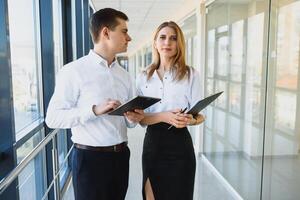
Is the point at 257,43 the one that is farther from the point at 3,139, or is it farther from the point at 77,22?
the point at 77,22

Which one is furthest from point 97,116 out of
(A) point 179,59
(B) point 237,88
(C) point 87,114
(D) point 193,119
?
(B) point 237,88

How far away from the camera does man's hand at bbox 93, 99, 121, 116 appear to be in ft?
4.34

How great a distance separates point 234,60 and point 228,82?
312mm

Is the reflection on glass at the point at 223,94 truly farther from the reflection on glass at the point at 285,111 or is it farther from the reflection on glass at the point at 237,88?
the reflection on glass at the point at 285,111

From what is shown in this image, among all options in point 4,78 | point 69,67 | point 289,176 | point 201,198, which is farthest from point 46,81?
point 289,176

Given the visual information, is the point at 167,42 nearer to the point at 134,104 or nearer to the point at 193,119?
the point at 193,119

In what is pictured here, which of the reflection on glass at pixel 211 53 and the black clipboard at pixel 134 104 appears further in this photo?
the reflection on glass at pixel 211 53

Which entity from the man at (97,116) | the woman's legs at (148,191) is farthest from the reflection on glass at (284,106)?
the man at (97,116)

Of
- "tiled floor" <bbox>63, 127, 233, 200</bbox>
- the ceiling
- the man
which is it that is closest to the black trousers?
the man

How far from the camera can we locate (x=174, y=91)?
6.06 feet

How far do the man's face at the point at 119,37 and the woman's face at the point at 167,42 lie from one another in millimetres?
366

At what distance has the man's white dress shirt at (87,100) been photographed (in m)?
1.41

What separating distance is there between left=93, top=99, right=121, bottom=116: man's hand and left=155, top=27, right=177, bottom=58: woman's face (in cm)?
62

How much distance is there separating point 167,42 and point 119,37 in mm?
418
